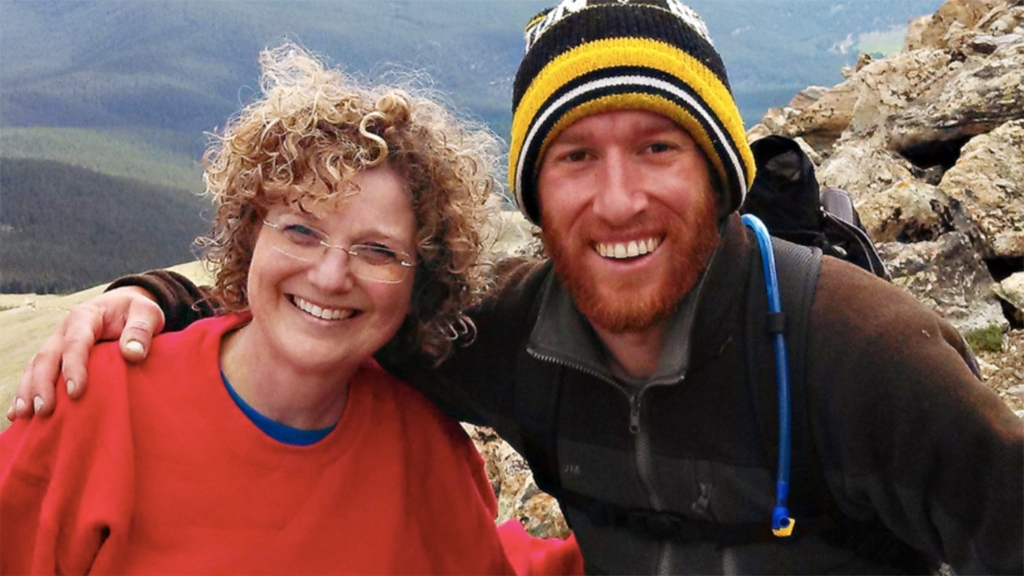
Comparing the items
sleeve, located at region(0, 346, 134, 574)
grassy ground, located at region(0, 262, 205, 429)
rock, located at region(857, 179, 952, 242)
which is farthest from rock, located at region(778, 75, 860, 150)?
sleeve, located at region(0, 346, 134, 574)

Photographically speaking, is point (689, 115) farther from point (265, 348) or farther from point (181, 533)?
point (181, 533)

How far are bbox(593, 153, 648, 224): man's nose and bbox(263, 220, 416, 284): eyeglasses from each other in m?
0.89

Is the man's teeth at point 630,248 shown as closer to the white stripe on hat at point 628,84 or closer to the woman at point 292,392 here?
the white stripe on hat at point 628,84

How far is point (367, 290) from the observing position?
3148 mm

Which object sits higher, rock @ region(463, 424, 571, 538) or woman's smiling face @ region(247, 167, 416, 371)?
woman's smiling face @ region(247, 167, 416, 371)

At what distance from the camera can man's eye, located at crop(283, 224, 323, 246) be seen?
311 cm

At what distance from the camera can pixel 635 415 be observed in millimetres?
3096

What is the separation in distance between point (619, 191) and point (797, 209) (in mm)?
1156

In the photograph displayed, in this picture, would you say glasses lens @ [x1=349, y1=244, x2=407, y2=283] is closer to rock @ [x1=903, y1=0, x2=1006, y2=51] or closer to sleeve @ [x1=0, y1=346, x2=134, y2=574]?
sleeve @ [x1=0, y1=346, x2=134, y2=574]

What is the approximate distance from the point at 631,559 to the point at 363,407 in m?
1.35

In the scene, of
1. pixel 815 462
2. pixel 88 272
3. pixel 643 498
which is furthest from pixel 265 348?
pixel 88 272

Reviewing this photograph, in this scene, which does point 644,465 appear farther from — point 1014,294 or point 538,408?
point 1014,294

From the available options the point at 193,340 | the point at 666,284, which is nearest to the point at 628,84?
the point at 666,284

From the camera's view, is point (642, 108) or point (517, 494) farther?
point (517, 494)
